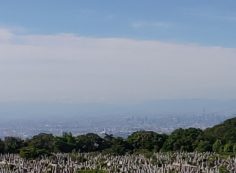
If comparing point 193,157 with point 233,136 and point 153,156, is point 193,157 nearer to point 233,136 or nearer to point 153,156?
point 153,156

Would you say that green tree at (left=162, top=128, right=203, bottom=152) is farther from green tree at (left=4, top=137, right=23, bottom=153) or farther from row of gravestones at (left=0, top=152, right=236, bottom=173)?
green tree at (left=4, top=137, right=23, bottom=153)

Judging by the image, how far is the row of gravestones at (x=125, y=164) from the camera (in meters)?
32.5

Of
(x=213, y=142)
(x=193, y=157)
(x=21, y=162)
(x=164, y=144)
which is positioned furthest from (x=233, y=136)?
(x=21, y=162)

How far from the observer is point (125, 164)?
35.5 metres

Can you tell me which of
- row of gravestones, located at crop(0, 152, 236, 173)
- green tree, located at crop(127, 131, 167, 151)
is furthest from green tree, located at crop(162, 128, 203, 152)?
row of gravestones, located at crop(0, 152, 236, 173)

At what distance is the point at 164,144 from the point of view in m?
50.2

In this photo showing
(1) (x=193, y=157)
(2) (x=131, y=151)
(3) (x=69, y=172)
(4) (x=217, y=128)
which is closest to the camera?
(3) (x=69, y=172)

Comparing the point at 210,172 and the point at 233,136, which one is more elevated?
the point at 233,136

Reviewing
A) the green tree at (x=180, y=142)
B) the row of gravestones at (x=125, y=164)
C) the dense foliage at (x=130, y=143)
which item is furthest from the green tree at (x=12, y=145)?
the green tree at (x=180, y=142)

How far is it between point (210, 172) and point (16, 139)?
985 inches

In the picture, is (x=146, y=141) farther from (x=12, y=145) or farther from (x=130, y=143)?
(x=12, y=145)

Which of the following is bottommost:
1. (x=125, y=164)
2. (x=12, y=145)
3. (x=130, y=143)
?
(x=125, y=164)

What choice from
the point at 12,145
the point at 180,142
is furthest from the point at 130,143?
the point at 12,145

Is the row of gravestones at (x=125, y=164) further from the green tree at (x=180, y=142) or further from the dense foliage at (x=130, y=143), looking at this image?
the green tree at (x=180, y=142)
